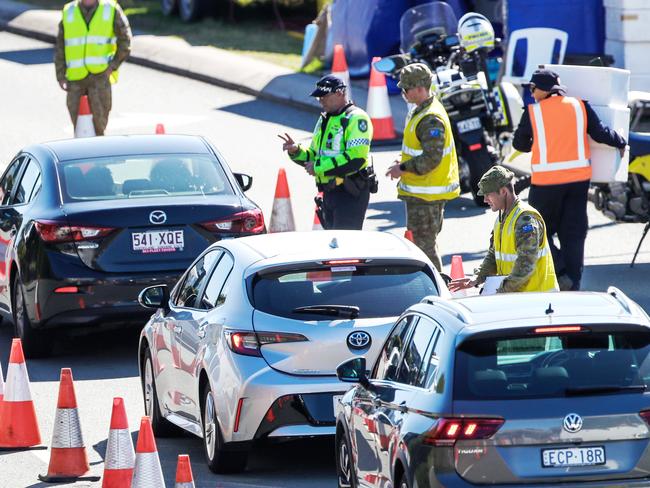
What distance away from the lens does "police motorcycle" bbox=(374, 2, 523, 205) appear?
1753cm

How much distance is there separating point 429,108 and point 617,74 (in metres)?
1.63

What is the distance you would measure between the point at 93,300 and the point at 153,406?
1.89m

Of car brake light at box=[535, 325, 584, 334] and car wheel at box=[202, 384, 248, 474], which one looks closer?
car brake light at box=[535, 325, 584, 334]

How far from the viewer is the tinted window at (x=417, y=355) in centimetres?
751

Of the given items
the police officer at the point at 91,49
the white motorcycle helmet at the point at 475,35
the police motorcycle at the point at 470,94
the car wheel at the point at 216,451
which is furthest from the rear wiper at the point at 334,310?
the police officer at the point at 91,49

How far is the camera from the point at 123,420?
885 centimetres

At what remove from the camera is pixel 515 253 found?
10391 mm

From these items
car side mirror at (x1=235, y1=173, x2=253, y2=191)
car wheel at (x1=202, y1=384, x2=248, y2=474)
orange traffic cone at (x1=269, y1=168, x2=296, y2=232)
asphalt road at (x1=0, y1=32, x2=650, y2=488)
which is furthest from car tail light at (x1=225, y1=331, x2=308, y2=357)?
orange traffic cone at (x1=269, y1=168, x2=296, y2=232)

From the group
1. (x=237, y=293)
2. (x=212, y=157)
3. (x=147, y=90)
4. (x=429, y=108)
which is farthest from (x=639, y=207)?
(x=147, y=90)

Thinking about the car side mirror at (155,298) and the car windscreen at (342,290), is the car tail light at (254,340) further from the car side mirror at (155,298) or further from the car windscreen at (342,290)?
the car side mirror at (155,298)

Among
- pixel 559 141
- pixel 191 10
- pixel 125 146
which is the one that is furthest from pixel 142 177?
pixel 191 10

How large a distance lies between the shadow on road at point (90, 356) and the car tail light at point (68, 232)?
902mm

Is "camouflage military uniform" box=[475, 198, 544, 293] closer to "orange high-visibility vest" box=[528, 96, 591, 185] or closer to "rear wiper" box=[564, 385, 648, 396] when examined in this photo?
"rear wiper" box=[564, 385, 648, 396]

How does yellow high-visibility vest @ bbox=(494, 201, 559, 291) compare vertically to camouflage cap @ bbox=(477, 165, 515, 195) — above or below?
below
